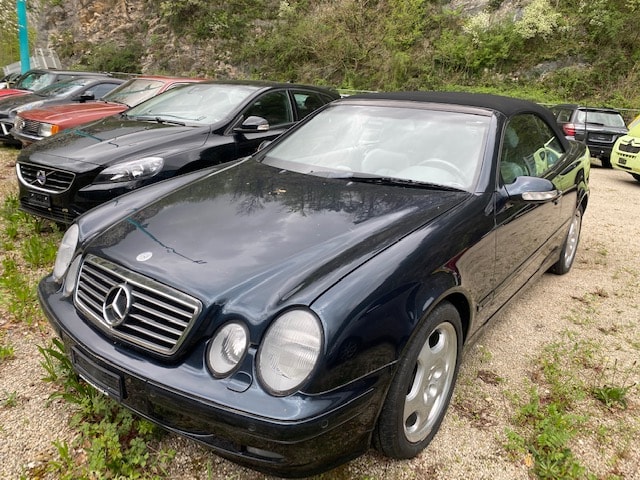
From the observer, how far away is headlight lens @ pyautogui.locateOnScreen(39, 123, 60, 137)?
18.8 feet

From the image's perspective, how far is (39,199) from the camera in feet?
13.1

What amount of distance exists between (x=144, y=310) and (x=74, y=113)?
550 centimetres

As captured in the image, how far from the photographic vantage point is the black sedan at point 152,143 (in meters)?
3.84

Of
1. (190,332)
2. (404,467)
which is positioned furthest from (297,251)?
(404,467)

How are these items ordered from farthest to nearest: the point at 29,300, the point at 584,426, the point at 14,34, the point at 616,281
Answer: the point at 14,34 → the point at 616,281 → the point at 29,300 → the point at 584,426

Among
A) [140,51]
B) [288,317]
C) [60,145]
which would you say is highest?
[288,317]

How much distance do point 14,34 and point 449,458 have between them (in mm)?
36759

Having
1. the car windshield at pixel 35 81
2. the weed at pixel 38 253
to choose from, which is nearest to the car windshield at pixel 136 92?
the weed at pixel 38 253

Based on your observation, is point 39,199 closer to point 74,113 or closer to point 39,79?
point 74,113

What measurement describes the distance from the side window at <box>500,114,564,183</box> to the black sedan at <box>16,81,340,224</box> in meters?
2.48

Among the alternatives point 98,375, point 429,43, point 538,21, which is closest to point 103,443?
point 98,375

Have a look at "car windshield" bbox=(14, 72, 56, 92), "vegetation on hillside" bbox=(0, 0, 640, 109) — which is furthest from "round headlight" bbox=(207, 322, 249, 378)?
"vegetation on hillside" bbox=(0, 0, 640, 109)

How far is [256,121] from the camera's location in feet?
15.2

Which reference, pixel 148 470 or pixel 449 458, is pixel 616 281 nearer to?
pixel 449 458
